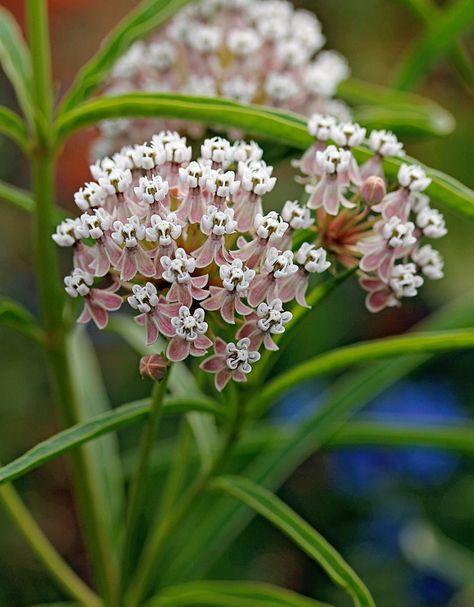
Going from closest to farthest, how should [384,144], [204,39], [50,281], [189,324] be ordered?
[189,324]
[384,144]
[50,281]
[204,39]

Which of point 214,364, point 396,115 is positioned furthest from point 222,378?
point 396,115

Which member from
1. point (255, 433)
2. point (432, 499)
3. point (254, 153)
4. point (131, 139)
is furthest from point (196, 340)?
point (432, 499)

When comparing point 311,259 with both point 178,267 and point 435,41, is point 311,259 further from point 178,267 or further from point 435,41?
point 435,41

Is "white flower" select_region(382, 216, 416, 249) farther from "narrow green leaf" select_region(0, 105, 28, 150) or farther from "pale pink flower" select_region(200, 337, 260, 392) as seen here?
"narrow green leaf" select_region(0, 105, 28, 150)

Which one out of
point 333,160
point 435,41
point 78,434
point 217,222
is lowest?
point 78,434

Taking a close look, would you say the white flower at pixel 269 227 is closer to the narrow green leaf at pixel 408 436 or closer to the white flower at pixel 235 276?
the white flower at pixel 235 276

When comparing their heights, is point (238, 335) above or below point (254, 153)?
below

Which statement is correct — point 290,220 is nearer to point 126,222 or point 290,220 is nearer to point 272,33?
point 126,222

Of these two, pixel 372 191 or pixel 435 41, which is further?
pixel 435 41
